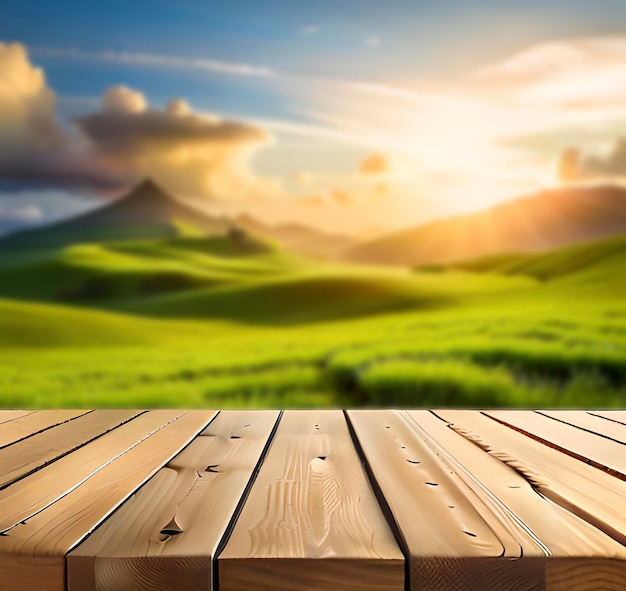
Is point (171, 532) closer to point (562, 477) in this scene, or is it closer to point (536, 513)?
point (536, 513)

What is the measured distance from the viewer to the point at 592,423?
133cm

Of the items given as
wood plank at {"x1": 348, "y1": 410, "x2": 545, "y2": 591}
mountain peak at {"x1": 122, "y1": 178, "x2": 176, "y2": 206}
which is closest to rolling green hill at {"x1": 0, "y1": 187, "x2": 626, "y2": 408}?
mountain peak at {"x1": 122, "y1": 178, "x2": 176, "y2": 206}

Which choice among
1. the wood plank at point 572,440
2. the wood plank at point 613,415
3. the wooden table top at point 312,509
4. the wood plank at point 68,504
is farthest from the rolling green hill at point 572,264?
the wood plank at point 68,504

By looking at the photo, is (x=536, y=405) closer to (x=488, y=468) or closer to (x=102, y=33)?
(x=488, y=468)

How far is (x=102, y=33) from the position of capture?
128 inches

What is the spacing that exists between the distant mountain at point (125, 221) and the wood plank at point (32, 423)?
2093 mm

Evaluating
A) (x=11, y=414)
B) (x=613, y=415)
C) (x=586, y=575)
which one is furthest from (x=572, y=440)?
(x=11, y=414)

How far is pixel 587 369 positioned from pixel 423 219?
1179 mm

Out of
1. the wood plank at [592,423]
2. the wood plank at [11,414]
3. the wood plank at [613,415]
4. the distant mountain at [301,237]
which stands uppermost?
the distant mountain at [301,237]

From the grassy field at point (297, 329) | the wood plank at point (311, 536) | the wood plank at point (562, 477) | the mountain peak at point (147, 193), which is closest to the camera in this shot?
the wood plank at point (311, 536)

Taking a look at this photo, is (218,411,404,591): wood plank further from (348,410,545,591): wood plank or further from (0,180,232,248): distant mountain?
(0,180,232,248): distant mountain

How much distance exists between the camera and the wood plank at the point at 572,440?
94cm

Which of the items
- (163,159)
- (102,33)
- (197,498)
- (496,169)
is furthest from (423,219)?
(197,498)

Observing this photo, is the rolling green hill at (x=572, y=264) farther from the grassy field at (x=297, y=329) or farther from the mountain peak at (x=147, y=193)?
the mountain peak at (x=147, y=193)
